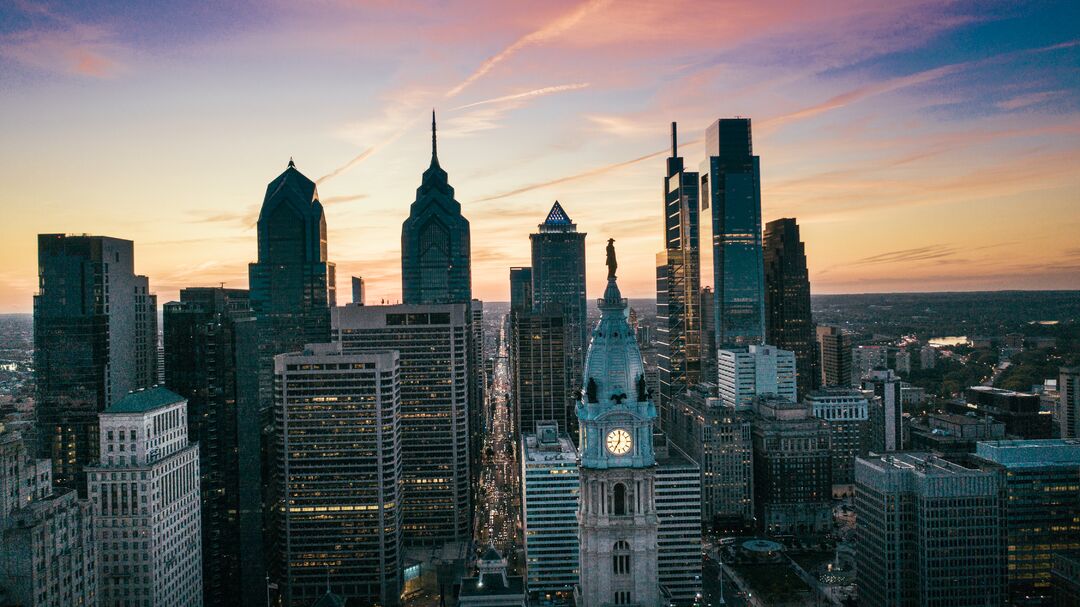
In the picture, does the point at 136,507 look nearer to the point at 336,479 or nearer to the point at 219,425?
the point at 219,425

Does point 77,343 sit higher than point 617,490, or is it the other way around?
point 77,343

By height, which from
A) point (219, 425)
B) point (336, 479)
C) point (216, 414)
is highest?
point (216, 414)

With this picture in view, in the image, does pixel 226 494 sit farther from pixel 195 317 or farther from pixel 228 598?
pixel 195 317

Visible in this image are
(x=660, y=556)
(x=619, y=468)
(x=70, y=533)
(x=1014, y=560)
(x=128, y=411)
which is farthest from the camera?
(x=660, y=556)

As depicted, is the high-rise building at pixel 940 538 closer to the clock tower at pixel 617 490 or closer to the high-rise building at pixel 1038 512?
the high-rise building at pixel 1038 512

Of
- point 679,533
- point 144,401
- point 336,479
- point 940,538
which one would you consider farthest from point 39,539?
point 940,538

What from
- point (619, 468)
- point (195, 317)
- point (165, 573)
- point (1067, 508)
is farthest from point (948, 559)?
point (195, 317)

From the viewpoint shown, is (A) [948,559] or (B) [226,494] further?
(B) [226,494]

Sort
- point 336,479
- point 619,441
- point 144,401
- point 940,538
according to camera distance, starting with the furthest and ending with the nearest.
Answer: point 336,479 < point 940,538 < point 144,401 < point 619,441
